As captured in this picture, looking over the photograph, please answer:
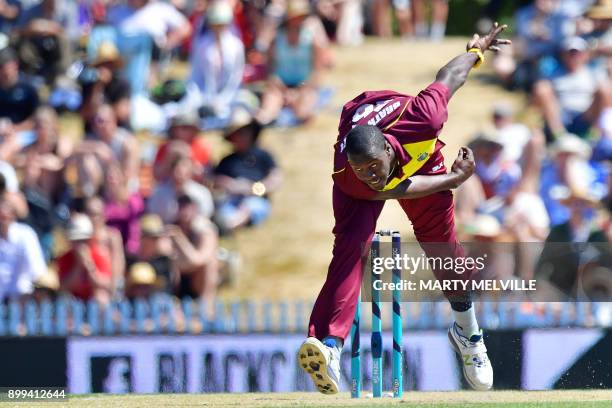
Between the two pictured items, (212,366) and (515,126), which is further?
(515,126)

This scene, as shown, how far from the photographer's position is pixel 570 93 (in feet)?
52.4

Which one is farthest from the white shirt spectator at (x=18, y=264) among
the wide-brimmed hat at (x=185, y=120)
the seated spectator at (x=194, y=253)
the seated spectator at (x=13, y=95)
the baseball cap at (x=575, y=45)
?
the baseball cap at (x=575, y=45)

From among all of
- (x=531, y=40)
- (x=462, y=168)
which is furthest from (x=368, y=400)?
(x=531, y=40)

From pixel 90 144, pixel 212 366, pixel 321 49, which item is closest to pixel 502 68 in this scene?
pixel 321 49

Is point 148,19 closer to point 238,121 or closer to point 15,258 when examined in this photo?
point 238,121

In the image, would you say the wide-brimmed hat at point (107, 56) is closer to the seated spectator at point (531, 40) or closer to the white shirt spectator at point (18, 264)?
the white shirt spectator at point (18, 264)

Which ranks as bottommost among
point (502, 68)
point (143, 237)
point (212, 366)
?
point (212, 366)

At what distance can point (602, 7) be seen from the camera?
56.9 feet

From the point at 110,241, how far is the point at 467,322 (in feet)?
17.2

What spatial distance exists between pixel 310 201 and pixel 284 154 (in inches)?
31.2

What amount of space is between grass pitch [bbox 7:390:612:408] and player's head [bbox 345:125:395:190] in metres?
1.52

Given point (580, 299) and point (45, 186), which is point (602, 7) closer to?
point (580, 299)

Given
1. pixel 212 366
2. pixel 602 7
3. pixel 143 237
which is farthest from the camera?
pixel 602 7

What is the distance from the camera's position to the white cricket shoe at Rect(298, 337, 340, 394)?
847 cm
